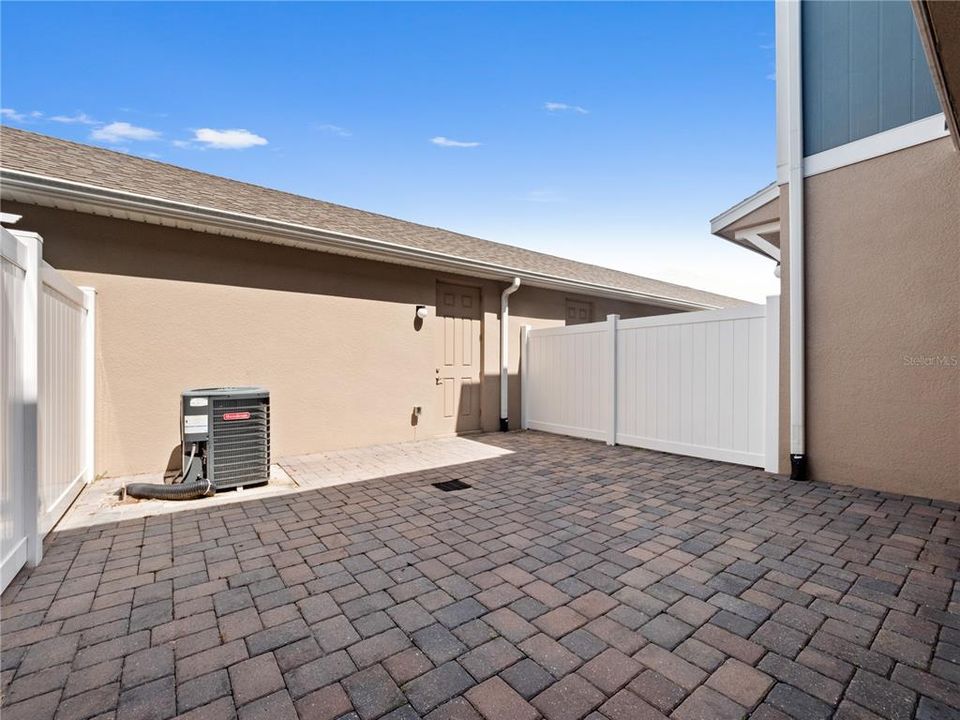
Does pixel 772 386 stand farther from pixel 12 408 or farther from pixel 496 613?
pixel 12 408

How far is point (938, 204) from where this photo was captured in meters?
3.82

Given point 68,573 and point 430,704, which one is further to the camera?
point 68,573

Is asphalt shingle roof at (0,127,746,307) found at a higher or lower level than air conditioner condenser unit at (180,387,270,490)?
higher

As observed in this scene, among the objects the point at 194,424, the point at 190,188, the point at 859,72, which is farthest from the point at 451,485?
the point at 859,72

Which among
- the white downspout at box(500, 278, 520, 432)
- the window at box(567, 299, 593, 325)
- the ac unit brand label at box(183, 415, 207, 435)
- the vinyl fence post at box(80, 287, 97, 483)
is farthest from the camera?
the window at box(567, 299, 593, 325)

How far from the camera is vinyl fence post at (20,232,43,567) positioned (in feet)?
8.49

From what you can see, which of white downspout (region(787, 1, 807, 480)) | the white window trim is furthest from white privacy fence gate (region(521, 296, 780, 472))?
the white window trim

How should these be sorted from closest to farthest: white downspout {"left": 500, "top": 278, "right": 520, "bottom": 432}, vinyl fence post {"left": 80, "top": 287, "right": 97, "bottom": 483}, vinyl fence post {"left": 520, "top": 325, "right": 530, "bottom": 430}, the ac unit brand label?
the ac unit brand label → vinyl fence post {"left": 80, "top": 287, "right": 97, "bottom": 483} → white downspout {"left": 500, "top": 278, "right": 520, "bottom": 432} → vinyl fence post {"left": 520, "top": 325, "right": 530, "bottom": 430}

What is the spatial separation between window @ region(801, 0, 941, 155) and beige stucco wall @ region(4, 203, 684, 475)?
4.98 m

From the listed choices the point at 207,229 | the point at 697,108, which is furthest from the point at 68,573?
the point at 697,108

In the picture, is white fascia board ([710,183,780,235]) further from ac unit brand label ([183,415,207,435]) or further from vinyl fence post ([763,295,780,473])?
ac unit brand label ([183,415,207,435])

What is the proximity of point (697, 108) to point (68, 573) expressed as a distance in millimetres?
8974

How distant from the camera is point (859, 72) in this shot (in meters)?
4.20

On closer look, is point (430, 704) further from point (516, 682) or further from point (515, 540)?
point (515, 540)
